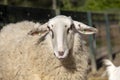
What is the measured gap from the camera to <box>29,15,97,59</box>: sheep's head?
7.30 meters

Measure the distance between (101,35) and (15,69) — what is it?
667 inches

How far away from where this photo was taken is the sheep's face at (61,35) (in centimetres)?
729

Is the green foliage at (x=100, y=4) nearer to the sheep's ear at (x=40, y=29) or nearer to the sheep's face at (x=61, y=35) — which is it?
the sheep's ear at (x=40, y=29)

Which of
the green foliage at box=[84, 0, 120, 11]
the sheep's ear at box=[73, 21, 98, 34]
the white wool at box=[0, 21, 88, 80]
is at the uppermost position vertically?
the sheep's ear at box=[73, 21, 98, 34]

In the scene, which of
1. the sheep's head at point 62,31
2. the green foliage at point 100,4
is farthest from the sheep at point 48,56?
the green foliage at point 100,4

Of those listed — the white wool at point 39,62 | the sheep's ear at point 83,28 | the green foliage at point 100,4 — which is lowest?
the green foliage at point 100,4

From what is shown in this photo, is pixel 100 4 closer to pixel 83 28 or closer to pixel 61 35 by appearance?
pixel 83 28

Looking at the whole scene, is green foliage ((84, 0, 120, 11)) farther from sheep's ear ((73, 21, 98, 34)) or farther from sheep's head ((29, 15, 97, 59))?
sheep's head ((29, 15, 97, 59))

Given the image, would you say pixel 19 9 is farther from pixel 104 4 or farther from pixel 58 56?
pixel 104 4

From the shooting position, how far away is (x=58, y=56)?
23.9 ft

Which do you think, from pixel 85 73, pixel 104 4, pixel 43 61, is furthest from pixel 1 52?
pixel 104 4

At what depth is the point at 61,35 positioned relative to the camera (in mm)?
7402

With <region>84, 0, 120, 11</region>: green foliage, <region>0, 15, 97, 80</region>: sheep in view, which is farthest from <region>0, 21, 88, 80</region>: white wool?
<region>84, 0, 120, 11</region>: green foliage

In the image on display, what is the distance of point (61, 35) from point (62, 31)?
0.08m
